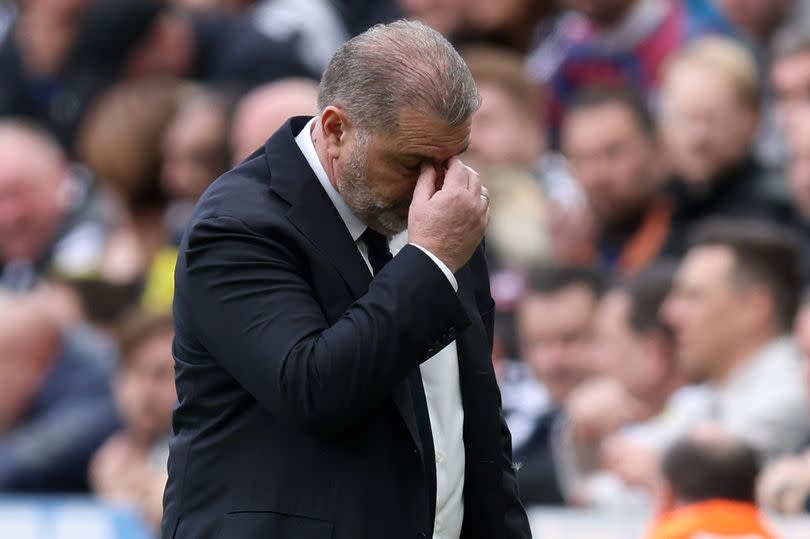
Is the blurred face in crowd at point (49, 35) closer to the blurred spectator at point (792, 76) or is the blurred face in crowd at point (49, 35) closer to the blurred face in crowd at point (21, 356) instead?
the blurred face in crowd at point (21, 356)

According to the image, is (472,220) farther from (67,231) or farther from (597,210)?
(67,231)

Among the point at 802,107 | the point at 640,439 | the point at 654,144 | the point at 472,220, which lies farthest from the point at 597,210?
the point at 472,220

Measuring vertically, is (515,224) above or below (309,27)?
below

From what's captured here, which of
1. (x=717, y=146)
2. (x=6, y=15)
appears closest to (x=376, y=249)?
→ (x=717, y=146)

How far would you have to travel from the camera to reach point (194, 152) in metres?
7.43

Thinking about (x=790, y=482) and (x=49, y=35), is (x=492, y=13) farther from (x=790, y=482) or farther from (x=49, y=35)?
(x=790, y=482)

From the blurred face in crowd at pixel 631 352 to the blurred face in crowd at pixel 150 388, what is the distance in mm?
1685

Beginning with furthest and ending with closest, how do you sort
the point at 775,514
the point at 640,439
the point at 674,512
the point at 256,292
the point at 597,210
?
the point at 597,210
the point at 640,439
the point at 775,514
the point at 674,512
the point at 256,292

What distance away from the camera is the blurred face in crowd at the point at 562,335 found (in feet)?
21.5

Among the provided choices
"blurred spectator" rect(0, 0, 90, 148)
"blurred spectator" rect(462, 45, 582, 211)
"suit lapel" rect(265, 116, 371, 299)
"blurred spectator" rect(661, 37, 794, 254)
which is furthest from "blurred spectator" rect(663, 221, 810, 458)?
"blurred spectator" rect(0, 0, 90, 148)

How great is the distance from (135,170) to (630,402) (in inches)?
111

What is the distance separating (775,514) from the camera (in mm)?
5199

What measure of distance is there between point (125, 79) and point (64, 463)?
8.03ft

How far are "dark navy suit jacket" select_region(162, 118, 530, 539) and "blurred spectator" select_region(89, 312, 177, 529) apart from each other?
3515 millimetres
